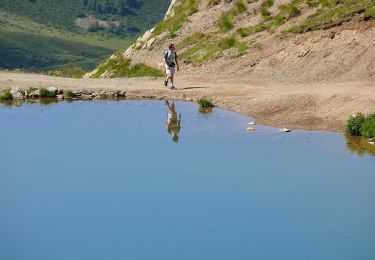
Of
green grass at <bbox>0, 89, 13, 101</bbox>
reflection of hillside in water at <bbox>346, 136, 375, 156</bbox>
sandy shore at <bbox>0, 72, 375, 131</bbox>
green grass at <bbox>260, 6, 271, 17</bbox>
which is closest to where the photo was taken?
reflection of hillside in water at <bbox>346, 136, 375, 156</bbox>

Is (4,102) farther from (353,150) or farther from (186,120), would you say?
(353,150)

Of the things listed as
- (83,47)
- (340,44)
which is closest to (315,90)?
(340,44)

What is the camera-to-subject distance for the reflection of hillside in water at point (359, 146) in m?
24.5

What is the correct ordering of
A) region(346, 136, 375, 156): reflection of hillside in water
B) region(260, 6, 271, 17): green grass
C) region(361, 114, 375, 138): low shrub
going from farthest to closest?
region(260, 6, 271, 17): green grass, region(361, 114, 375, 138): low shrub, region(346, 136, 375, 156): reflection of hillside in water

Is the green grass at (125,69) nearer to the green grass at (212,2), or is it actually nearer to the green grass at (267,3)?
the green grass at (212,2)

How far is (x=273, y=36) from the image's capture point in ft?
131

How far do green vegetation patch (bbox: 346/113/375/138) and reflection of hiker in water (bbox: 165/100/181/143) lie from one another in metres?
5.74

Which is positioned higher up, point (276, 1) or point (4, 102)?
point (276, 1)

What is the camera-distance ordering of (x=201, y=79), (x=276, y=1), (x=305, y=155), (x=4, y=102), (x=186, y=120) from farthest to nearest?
(x=276, y=1)
(x=201, y=79)
(x=4, y=102)
(x=186, y=120)
(x=305, y=155)

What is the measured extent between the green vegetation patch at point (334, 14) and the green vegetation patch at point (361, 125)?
11.6m

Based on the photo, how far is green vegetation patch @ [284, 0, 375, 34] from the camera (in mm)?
37469

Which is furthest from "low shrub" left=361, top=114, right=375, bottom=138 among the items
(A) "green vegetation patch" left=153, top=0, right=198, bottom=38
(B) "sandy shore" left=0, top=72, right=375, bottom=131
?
(A) "green vegetation patch" left=153, top=0, right=198, bottom=38

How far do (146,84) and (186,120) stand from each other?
7760 mm

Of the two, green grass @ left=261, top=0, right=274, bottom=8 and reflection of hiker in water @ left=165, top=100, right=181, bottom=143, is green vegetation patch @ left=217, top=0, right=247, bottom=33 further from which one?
reflection of hiker in water @ left=165, top=100, right=181, bottom=143
